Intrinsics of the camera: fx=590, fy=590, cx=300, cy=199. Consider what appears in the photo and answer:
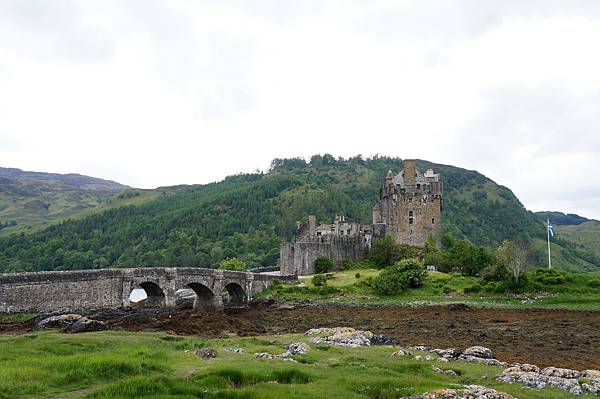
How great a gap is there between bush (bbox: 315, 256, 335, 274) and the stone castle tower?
11012 mm

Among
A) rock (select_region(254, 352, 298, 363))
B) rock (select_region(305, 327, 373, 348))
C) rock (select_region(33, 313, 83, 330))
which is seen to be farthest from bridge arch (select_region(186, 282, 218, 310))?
rock (select_region(254, 352, 298, 363))

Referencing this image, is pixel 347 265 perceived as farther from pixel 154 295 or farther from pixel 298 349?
pixel 298 349

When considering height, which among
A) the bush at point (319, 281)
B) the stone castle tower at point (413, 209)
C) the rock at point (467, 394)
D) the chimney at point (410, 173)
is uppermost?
the chimney at point (410, 173)

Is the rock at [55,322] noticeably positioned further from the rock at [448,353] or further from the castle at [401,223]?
the castle at [401,223]

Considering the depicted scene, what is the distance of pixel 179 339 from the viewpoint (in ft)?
106

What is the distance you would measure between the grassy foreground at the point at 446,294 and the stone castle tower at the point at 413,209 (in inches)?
588

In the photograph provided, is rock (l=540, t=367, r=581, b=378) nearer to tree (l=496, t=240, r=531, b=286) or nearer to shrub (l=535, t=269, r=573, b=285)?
tree (l=496, t=240, r=531, b=286)

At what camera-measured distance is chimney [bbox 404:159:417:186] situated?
88562mm

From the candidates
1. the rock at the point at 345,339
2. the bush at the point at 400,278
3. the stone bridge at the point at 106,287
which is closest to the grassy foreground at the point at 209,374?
the rock at the point at 345,339

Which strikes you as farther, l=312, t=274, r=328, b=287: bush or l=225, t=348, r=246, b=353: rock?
l=312, t=274, r=328, b=287: bush

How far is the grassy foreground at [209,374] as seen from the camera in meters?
16.5

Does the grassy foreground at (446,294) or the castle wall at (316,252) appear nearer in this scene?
the grassy foreground at (446,294)

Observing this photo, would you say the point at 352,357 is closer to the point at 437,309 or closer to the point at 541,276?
the point at 437,309

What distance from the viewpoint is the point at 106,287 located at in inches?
1972
